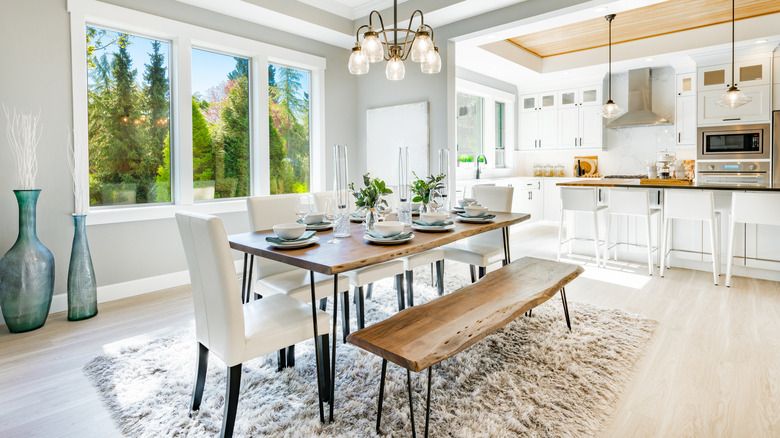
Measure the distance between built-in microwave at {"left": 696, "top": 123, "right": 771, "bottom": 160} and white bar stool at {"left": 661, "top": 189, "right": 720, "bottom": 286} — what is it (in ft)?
7.26

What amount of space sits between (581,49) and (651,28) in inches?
41.4

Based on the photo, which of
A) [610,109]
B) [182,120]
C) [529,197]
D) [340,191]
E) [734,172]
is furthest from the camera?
[529,197]

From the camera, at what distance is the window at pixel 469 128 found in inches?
278

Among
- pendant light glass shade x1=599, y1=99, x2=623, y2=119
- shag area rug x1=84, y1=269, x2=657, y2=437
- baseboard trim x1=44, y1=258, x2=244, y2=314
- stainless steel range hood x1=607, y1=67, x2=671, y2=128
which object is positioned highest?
stainless steel range hood x1=607, y1=67, x2=671, y2=128

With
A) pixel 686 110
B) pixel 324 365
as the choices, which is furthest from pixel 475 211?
pixel 686 110

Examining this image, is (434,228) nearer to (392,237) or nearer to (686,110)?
(392,237)

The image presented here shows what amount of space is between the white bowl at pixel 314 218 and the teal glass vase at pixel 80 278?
1.78 metres

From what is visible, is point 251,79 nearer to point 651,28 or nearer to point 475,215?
point 475,215

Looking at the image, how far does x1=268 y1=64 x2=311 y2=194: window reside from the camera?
479 cm

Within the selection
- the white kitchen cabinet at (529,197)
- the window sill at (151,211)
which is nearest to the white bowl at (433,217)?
the window sill at (151,211)

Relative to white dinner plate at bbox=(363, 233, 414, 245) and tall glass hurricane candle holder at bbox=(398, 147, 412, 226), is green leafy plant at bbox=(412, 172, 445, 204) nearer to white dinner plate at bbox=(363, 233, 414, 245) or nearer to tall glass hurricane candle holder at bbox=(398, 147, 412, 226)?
tall glass hurricane candle holder at bbox=(398, 147, 412, 226)

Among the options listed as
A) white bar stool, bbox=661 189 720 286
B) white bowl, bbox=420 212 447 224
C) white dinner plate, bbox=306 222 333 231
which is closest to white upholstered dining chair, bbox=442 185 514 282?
white bowl, bbox=420 212 447 224

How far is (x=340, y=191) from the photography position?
224 cm

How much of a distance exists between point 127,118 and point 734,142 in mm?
7090
